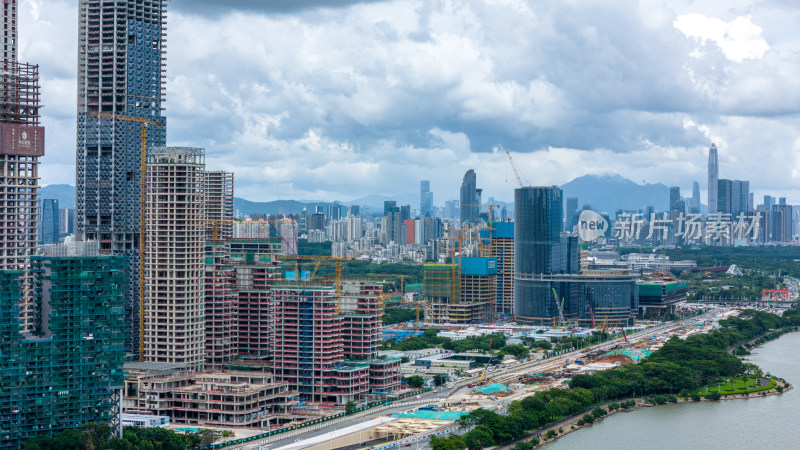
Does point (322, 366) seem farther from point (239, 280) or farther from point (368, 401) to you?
point (239, 280)

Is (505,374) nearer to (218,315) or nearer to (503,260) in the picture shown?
(218,315)

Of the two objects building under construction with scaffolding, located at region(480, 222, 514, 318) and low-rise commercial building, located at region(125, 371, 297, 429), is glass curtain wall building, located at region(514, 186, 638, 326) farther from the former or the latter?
low-rise commercial building, located at region(125, 371, 297, 429)

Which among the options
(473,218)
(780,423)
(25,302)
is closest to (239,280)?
(25,302)

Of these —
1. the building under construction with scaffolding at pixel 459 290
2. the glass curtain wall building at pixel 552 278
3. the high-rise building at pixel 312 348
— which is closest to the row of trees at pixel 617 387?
the high-rise building at pixel 312 348

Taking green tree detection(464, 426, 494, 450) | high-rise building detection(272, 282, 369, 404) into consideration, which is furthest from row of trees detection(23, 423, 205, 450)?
high-rise building detection(272, 282, 369, 404)

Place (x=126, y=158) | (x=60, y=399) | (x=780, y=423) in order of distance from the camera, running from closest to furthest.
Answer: (x=60, y=399)
(x=780, y=423)
(x=126, y=158)

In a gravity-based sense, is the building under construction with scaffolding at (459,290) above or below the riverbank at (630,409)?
above

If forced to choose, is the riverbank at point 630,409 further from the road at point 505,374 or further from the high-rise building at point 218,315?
the high-rise building at point 218,315
